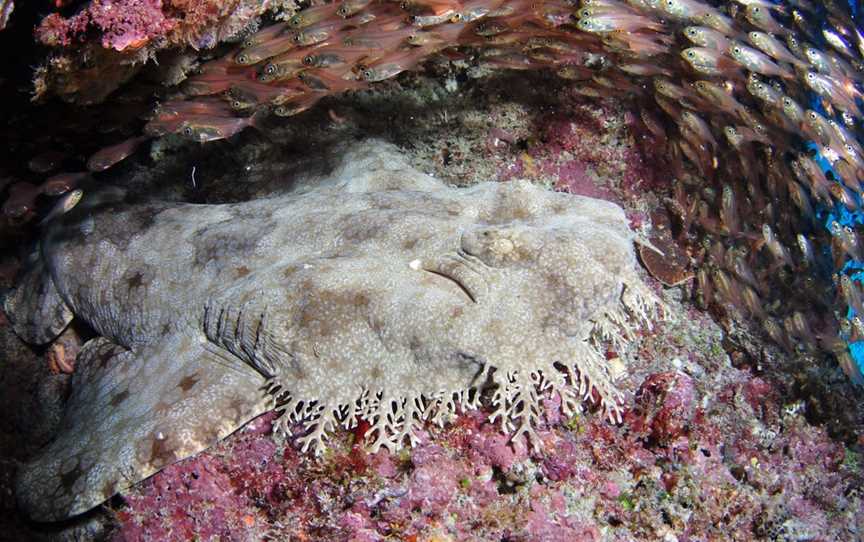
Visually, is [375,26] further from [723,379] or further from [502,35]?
[723,379]

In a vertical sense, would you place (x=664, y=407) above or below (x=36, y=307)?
above

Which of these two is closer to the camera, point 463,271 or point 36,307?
point 463,271

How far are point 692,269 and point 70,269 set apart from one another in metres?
5.30

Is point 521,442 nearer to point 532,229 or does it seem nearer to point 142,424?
point 532,229

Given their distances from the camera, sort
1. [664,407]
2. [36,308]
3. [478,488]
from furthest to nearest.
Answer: [36,308], [664,407], [478,488]

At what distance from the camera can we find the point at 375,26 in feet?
14.1

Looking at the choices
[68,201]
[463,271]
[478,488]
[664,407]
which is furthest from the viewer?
[68,201]

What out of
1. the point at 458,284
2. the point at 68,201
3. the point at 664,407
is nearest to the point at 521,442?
the point at 458,284

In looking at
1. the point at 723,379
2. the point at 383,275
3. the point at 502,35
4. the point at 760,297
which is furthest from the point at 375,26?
the point at 760,297

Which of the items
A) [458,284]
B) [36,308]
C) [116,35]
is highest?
[116,35]

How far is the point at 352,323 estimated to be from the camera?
2.82m

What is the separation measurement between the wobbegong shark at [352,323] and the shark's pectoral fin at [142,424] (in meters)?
0.01

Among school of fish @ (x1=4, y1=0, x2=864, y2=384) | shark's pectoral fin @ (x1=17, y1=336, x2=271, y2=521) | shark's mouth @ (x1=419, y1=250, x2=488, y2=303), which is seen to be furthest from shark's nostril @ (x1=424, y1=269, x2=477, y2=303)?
school of fish @ (x1=4, y1=0, x2=864, y2=384)

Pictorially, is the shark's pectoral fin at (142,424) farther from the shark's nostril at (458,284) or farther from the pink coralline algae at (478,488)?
the shark's nostril at (458,284)
